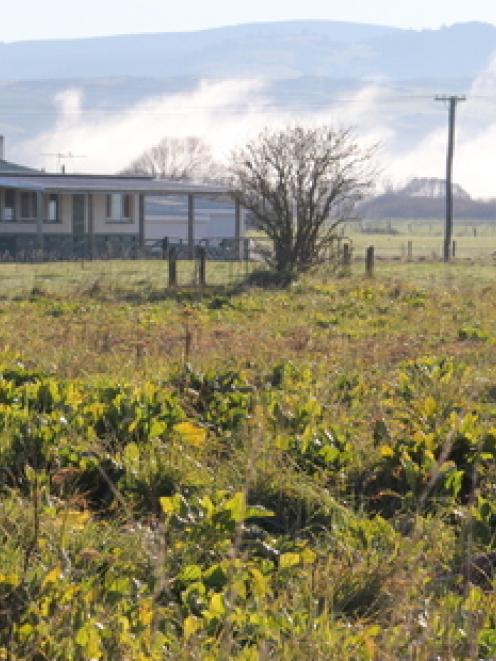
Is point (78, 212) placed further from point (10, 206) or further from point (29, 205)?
point (10, 206)

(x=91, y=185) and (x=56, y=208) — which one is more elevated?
(x=91, y=185)

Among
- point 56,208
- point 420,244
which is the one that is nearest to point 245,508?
point 56,208

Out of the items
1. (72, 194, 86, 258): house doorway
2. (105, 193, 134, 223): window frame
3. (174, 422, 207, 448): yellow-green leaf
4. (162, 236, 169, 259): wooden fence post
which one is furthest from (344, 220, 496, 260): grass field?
(174, 422, 207, 448): yellow-green leaf

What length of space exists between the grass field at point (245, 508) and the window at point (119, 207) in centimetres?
4008

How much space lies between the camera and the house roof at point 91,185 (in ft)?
151

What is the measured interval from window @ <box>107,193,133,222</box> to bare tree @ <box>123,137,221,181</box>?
319 feet

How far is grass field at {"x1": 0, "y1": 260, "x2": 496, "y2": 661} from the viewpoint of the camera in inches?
168

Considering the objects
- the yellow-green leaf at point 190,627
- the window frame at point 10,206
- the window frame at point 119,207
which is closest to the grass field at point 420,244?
the window frame at point 119,207

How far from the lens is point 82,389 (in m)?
8.12

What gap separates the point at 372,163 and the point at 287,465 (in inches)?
939

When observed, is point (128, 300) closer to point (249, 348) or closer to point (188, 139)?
point (249, 348)

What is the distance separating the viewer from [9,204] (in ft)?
161

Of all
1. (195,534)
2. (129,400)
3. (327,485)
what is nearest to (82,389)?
(129,400)

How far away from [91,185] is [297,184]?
21.5 metres
